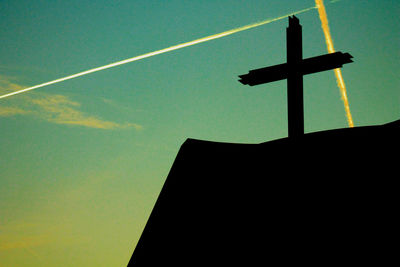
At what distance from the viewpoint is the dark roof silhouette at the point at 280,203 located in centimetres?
499

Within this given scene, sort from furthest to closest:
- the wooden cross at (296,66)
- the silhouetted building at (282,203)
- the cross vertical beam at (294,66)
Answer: the wooden cross at (296,66)
the cross vertical beam at (294,66)
the silhouetted building at (282,203)

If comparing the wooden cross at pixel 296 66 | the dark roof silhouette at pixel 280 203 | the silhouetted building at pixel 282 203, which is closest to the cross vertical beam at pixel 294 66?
the wooden cross at pixel 296 66

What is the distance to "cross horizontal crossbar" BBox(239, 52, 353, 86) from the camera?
750cm

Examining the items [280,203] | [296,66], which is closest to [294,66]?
[296,66]

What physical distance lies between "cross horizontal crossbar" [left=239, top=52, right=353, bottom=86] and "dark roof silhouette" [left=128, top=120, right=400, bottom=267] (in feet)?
5.85

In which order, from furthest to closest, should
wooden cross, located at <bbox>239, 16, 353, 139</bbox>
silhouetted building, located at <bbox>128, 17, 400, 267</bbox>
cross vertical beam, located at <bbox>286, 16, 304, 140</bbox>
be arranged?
wooden cross, located at <bbox>239, 16, 353, 139</bbox>, cross vertical beam, located at <bbox>286, 16, 304, 140</bbox>, silhouetted building, located at <bbox>128, 17, 400, 267</bbox>

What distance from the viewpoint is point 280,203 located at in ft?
18.5

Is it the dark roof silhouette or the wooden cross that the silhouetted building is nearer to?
the dark roof silhouette

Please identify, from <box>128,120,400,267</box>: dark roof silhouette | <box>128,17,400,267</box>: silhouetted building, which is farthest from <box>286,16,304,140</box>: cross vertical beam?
<box>128,120,400,267</box>: dark roof silhouette

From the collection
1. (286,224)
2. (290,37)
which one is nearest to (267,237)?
(286,224)

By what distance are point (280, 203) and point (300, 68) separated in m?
3.06

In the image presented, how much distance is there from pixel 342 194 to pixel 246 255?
144 centimetres

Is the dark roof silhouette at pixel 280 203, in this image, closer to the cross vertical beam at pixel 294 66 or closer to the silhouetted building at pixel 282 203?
the silhouetted building at pixel 282 203

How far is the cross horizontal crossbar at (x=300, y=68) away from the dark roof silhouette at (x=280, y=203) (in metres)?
1.78
